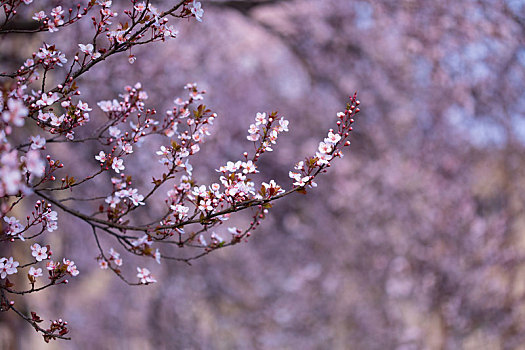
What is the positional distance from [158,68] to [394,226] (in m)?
2.60

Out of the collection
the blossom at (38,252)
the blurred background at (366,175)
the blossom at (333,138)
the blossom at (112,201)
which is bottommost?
the blossom at (38,252)

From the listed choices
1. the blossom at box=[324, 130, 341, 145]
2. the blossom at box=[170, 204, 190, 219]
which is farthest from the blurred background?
the blossom at box=[324, 130, 341, 145]

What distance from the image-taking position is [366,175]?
527 cm

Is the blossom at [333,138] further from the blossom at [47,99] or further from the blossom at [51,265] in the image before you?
the blossom at [51,265]

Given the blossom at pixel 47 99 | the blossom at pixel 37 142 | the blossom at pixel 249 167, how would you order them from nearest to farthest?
the blossom at pixel 37 142
the blossom at pixel 47 99
the blossom at pixel 249 167

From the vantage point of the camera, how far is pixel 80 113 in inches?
72.6

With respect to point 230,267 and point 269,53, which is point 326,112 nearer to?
point 269,53

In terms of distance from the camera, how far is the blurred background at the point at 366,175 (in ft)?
16.5

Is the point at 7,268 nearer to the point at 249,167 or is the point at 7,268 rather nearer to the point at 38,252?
the point at 38,252

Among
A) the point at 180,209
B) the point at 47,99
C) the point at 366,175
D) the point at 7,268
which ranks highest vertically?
the point at 366,175

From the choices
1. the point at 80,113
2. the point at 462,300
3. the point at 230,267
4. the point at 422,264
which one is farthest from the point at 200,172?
the point at 80,113

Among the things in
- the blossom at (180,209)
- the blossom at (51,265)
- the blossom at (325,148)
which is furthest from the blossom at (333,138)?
the blossom at (51,265)

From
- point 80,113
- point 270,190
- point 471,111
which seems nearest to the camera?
point 270,190

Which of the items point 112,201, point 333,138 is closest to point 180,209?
point 112,201
